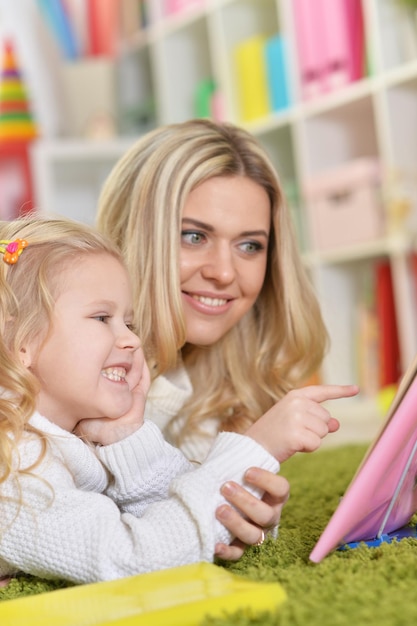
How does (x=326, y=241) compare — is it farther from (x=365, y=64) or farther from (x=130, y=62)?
(x=130, y=62)

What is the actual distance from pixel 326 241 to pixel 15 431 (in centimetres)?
190

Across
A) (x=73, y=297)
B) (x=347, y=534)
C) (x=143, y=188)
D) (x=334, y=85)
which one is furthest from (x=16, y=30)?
(x=347, y=534)

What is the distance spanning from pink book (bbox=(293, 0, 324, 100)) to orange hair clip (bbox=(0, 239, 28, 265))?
6.05 ft

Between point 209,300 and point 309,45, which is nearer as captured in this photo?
point 209,300

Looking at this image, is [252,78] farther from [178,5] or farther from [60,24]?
[60,24]

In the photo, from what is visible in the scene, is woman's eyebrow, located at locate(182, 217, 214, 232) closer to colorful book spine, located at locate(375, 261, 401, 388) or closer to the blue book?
colorful book spine, located at locate(375, 261, 401, 388)

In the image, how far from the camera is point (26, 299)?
1078 millimetres

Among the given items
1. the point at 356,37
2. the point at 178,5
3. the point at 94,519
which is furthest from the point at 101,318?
the point at 178,5

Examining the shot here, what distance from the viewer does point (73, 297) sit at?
42.5 inches

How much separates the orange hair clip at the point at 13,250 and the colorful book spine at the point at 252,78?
1991mm

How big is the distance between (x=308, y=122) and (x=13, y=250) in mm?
1885

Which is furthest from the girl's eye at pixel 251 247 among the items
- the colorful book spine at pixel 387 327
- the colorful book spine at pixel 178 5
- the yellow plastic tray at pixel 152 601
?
the colorful book spine at pixel 178 5

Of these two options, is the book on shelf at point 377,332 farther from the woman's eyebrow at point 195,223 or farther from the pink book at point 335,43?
the woman's eyebrow at point 195,223

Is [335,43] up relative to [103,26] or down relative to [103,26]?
down
